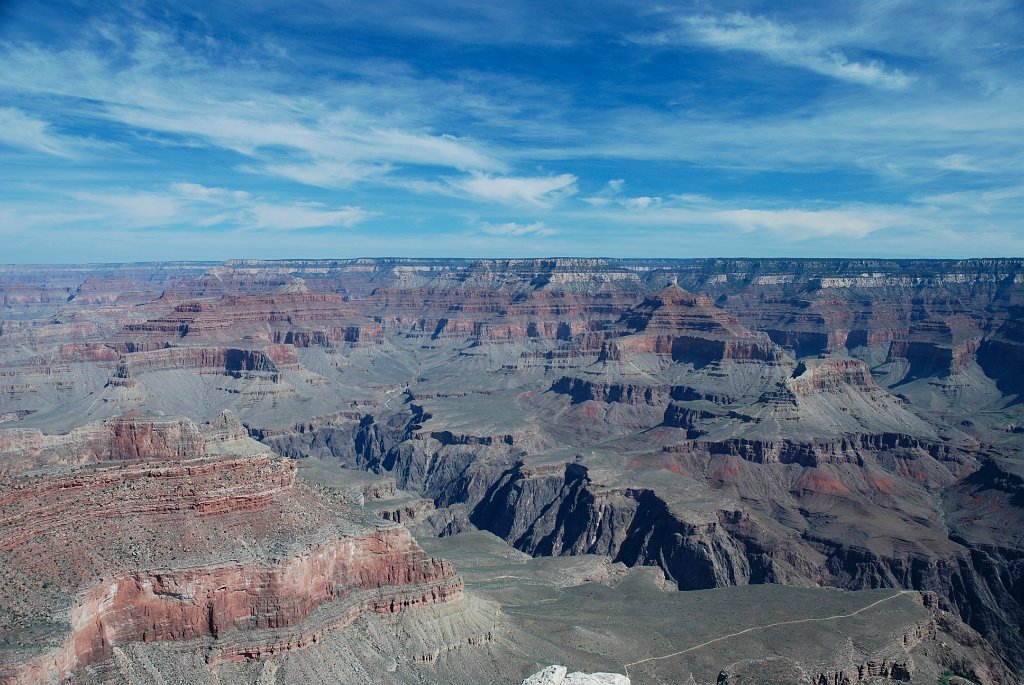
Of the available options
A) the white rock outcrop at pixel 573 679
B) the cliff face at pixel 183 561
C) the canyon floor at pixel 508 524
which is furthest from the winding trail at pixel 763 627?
the white rock outcrop at pixel 573 679

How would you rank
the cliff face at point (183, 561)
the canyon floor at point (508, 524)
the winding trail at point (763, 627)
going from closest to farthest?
the cliff face at point (183, 561), the canyon floor at point (508, 524), the winding trail at point (763, 627)

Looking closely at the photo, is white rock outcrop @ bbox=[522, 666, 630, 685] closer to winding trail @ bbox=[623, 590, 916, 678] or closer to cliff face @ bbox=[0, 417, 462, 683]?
cliff face @ bbox=[0, 417, 462, 683]

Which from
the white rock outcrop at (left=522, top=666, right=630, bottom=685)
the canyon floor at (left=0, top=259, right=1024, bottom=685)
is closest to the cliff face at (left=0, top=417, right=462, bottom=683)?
the canyon floor at (left=0, top=259, right=1024, bottom=685)

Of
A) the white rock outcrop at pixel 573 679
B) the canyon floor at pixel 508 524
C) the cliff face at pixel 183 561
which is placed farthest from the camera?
the canyon floor at pixel 508 524

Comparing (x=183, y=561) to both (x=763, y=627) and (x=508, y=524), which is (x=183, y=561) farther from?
(x=508, y=524)

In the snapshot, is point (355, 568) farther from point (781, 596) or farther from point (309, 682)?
point (781, 596)

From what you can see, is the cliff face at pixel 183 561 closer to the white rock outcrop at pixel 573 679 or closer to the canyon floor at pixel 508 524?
the canyon floor at pixel 508 524

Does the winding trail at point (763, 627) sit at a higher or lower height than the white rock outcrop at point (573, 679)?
lower

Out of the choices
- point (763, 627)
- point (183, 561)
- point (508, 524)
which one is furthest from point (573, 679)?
point (508, 524)
